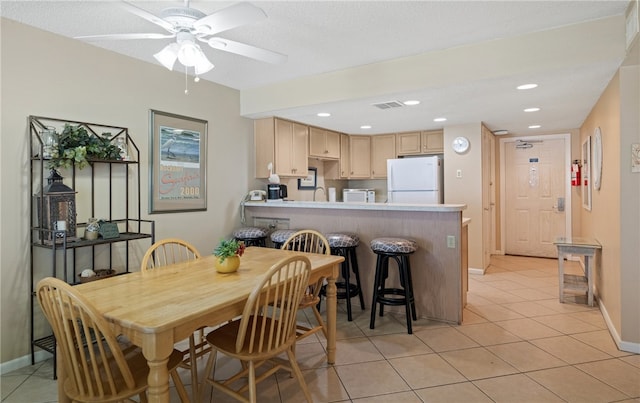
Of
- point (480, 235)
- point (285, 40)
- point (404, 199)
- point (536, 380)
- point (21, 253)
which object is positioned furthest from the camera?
point (404, 199)

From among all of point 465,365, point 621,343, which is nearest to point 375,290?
point 465,365

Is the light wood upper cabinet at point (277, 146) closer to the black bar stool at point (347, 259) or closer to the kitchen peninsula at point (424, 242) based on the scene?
the kitchen peninsula at point (424, 242)

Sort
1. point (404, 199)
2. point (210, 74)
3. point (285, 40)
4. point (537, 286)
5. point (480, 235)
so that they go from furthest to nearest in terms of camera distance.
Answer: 1. point (404, 199)
2. point (480, 235)
3. point (537, 286)
4. point (210, 74)
5. point (285, 40)

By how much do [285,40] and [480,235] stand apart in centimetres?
366

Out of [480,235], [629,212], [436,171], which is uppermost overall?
[436,171]

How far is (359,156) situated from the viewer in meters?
6.14

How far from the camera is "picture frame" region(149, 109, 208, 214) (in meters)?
3.39

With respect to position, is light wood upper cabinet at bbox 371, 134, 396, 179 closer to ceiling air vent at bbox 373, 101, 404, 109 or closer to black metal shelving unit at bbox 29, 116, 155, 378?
ceiling air vent at bbox 373, 101, 404, 109

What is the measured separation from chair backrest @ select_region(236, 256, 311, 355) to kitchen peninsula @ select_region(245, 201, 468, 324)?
1669mm

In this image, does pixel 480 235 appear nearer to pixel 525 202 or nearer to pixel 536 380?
pixel 525 202

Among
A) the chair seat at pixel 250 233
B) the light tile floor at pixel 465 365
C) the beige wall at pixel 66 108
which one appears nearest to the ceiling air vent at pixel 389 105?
the beige wall at pixel 66 108

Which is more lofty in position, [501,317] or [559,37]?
[559,37]

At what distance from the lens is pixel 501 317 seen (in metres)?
3.38

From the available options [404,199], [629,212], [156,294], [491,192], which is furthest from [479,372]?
[491,192]
